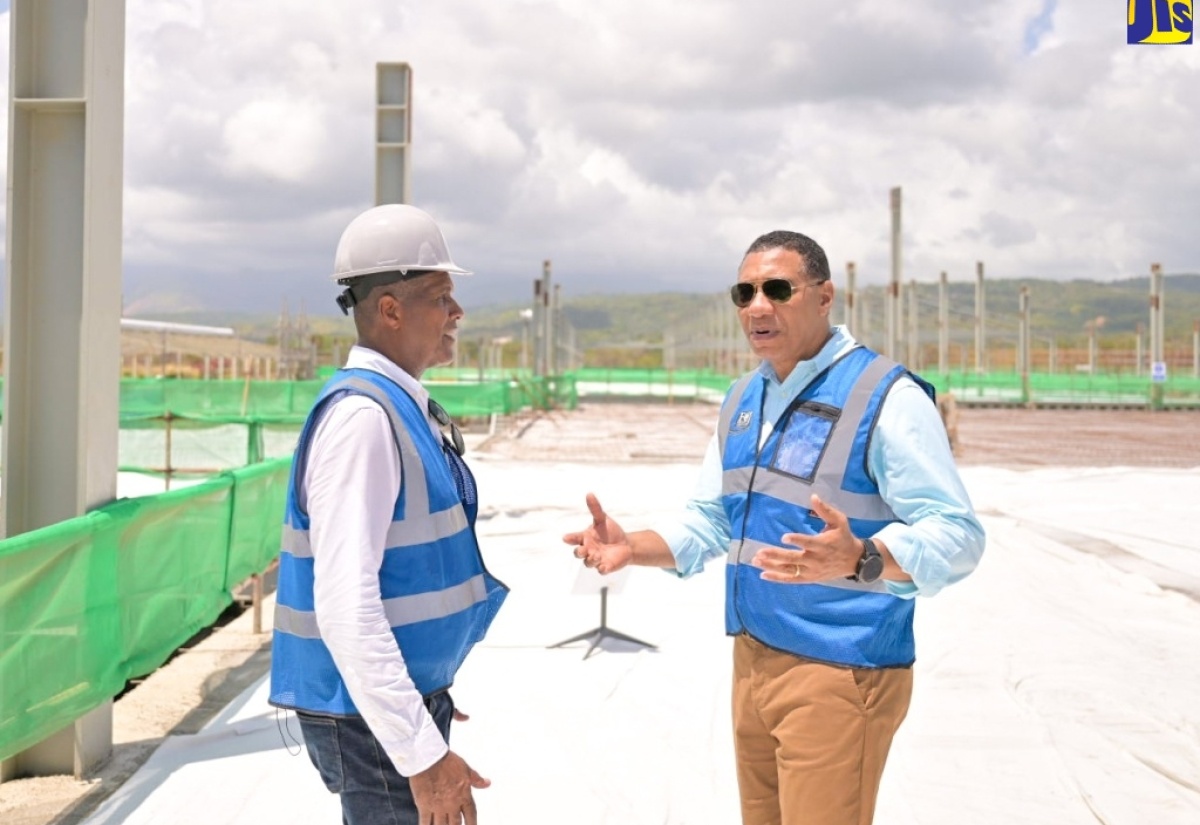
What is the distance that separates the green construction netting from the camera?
425 centimetres

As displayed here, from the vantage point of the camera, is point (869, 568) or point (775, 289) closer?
point (869, 568)

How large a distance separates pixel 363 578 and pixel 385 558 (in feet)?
0.39

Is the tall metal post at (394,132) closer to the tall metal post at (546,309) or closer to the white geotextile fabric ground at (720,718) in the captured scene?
the white geotextile fabric ground at (720,718)

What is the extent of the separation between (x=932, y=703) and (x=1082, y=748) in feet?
2.76

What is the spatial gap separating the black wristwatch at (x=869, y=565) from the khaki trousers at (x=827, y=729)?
29cm

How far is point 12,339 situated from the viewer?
505 cm

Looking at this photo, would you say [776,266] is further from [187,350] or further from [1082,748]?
[187,350]

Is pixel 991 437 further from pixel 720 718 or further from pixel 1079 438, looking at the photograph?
pixel 720 718

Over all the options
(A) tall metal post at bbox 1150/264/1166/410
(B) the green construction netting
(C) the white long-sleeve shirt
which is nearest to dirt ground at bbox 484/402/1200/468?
(A) tall metal post at bbox 1150/264/1166/410

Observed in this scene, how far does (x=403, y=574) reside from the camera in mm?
2305

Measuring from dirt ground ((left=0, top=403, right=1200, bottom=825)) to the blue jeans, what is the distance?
2.68 meters

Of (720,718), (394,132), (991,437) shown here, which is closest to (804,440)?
(720,718)

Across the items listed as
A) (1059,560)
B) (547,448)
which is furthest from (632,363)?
(1059,560)

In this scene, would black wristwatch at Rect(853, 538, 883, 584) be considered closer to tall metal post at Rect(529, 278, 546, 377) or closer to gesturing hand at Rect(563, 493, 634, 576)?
gesturing hand at Rect(563, 493, 634, 576)
